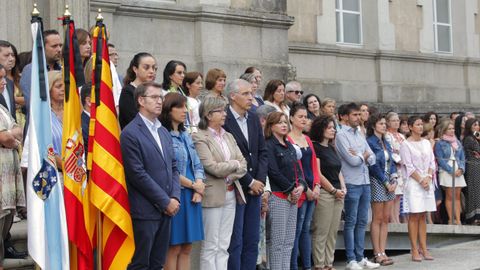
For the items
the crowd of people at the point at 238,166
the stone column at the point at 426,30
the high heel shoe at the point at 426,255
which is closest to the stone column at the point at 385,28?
the stone column at the point at 426,30

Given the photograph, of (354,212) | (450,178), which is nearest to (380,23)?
(450,178)

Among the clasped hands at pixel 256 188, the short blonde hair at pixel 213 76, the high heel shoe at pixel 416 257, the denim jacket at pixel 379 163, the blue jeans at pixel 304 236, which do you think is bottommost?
the high heel shoe at pixel 416 257

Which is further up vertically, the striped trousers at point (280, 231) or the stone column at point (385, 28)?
the stone column at point (385, 28)

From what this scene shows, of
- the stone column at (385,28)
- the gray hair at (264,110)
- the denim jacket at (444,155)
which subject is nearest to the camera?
the gray hair at (264,110)

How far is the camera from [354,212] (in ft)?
43.5

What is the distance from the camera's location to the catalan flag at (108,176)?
9445 millimetres

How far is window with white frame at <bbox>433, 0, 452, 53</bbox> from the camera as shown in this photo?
80.8ft

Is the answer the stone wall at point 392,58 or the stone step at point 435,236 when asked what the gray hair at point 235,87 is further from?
the stone wall at point 392,58

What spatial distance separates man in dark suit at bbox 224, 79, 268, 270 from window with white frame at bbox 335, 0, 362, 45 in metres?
10.6

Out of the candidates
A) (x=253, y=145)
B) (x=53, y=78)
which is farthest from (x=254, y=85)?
(x=53, y=78)

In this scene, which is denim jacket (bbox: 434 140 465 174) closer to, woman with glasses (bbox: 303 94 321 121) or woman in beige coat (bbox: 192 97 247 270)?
woman with glasses (bbox: 303 94 321 121)

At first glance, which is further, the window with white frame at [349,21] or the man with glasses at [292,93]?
the window with white frame at [349,21]

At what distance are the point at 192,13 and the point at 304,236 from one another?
4.71 m

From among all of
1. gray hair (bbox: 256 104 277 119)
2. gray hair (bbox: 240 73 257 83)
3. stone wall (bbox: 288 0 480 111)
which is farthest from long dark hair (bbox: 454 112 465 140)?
gray hair (bbox: 256 104 277 119)
